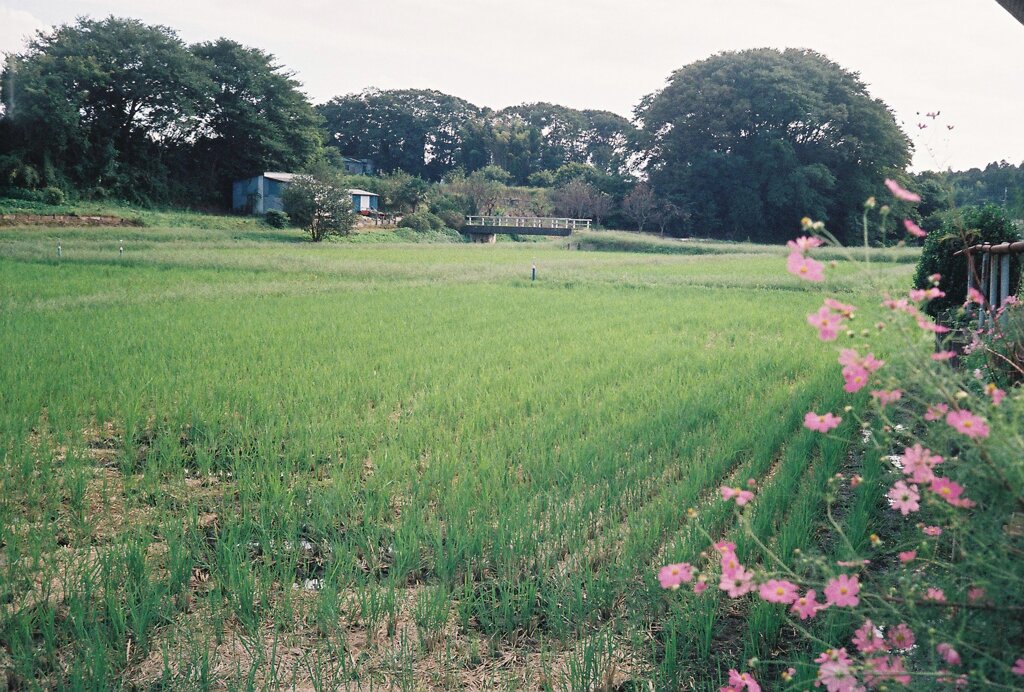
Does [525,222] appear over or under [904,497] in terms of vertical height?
over

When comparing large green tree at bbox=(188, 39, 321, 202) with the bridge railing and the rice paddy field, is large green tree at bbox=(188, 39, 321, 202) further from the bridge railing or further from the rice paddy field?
the rice paddy field

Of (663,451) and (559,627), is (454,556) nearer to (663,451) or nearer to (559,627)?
(559,627)

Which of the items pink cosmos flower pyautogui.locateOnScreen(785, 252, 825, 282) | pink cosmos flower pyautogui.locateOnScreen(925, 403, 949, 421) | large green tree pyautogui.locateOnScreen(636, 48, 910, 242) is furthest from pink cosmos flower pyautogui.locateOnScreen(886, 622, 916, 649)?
large green tree pyautogui.locateOnScreen(636, 48, 910, 242)

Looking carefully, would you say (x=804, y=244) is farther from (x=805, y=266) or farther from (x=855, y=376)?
(x=855, y=376)

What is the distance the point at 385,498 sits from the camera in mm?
3523

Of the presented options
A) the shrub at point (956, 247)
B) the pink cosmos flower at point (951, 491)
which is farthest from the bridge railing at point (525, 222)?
the pink cosmos flower at point (951, 491)

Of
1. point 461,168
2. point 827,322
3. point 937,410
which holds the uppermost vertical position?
point 461,168

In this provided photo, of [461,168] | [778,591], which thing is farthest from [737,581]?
[461,168]

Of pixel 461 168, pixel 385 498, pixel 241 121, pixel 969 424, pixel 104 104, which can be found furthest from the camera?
pixel 461 168

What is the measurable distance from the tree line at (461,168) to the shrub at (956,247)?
2700 cm

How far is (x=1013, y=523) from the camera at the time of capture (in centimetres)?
156

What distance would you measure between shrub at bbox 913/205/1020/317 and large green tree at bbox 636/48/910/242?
35.5 meters

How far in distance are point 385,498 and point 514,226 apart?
3566 centimetres

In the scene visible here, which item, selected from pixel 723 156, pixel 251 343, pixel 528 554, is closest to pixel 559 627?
pixel 528 554
